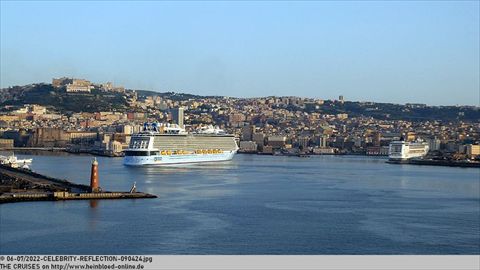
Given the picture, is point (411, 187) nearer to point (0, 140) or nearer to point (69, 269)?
point (69, 269)

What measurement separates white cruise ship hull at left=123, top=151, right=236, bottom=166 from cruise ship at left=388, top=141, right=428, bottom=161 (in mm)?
8004

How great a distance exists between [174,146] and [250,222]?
14754 millimetres

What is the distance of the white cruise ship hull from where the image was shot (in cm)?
2112

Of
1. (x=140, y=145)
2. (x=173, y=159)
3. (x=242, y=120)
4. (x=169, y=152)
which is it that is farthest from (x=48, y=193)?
(x=242, y=120)

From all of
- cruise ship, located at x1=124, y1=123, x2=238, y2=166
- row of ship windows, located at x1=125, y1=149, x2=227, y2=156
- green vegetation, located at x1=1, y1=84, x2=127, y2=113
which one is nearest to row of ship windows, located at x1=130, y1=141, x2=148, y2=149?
cruise ship, located at x1=124, y1=123, x2=238, y2=166

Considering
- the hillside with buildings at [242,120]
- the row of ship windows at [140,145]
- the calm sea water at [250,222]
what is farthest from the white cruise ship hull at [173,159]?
the hillside with buildings at [242,120]

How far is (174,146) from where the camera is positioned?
2298cm

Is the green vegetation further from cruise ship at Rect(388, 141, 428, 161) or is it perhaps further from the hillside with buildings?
cruise ship at Rect(388, 141, 428, 161)

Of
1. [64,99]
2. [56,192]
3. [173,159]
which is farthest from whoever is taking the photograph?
[64,99]

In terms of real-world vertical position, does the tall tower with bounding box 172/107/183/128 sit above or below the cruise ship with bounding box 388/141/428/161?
above

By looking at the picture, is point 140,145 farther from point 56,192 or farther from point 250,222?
point 250,222

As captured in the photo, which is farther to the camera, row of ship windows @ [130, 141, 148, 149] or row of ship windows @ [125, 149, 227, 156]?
row of ship windows @ [130, 141, 148, 149]

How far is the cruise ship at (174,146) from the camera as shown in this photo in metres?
21.4

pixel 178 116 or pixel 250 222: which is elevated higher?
pixel 178 116
